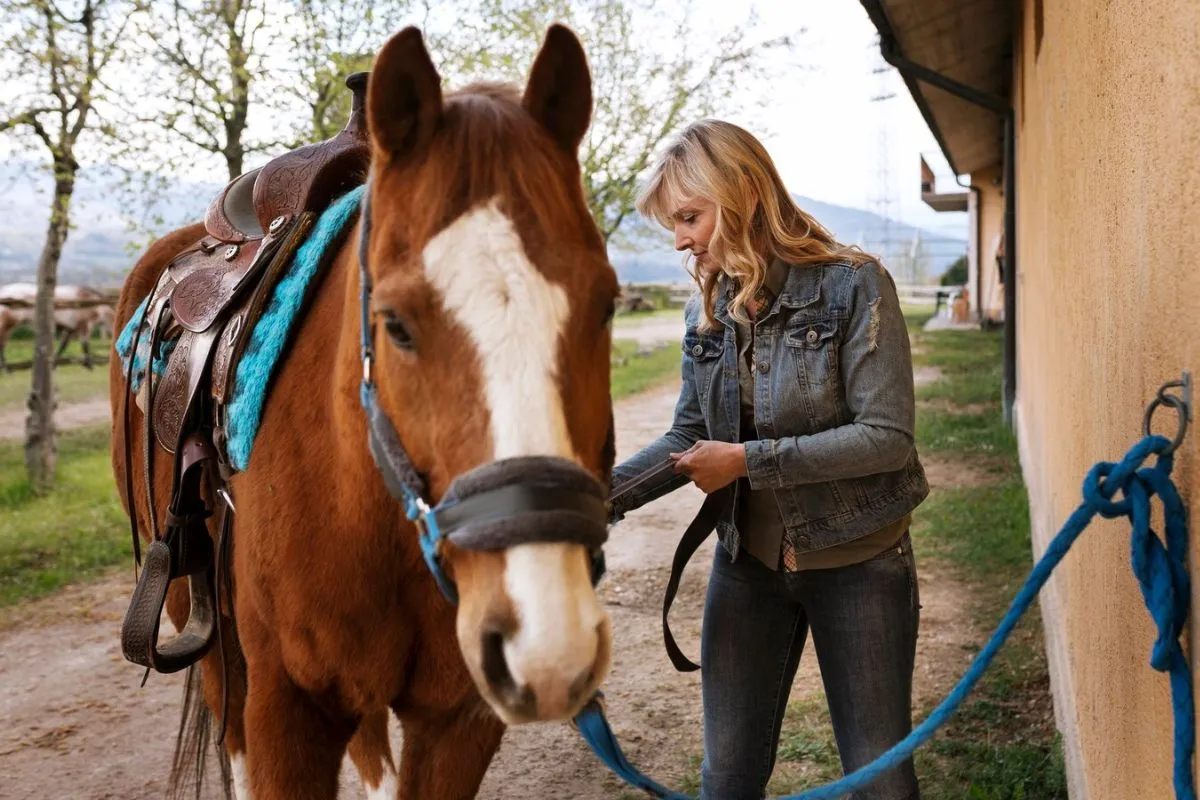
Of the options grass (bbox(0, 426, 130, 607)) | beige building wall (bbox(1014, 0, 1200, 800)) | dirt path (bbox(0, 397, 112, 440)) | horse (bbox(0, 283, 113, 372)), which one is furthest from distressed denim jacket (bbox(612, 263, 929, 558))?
horse (bbox(0, 283, 113, 372))

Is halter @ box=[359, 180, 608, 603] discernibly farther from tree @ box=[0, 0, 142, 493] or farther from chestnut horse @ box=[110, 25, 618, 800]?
tree @ box=[0, 0, 142, 493]

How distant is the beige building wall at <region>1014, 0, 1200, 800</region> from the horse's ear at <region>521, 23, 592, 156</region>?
847 mm

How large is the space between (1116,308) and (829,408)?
54cm

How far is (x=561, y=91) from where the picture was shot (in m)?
1.66

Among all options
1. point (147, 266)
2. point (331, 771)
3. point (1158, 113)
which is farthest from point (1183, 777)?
point (147, 266)

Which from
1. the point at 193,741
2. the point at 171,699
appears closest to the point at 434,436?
the point at 193,741

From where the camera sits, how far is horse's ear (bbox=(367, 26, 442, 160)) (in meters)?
1.51

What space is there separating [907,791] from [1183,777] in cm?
99

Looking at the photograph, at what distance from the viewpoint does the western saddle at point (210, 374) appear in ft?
7.32

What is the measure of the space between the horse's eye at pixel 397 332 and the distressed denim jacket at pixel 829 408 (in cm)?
74

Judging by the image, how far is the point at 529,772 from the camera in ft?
11.5

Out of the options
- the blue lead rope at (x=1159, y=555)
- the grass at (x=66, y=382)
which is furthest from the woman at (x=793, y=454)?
the grass at (x=66, y=382)

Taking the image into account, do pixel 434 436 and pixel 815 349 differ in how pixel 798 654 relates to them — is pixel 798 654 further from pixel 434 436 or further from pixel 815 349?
pixel 434 436

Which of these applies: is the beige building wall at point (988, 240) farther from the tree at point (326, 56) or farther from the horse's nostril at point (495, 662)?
the horse's nostril at point (495, 662)
